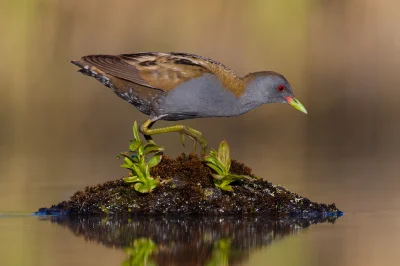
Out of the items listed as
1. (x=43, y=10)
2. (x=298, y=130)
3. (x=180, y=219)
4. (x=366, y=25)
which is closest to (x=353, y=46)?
(x=366, y=25)

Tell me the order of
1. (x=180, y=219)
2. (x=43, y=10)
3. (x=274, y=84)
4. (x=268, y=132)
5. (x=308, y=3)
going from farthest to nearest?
(x=308, y=3) < (x=43, y=10) < (x=268, y=132) < (x=274, y=84) < (x=180, y=219)

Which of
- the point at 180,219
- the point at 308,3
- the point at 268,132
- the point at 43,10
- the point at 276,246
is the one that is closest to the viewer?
the point at 276,246

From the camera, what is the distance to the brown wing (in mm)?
13031

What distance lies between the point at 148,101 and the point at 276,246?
11.8ft

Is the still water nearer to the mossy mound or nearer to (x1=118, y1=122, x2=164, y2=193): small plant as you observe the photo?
the mossy mound

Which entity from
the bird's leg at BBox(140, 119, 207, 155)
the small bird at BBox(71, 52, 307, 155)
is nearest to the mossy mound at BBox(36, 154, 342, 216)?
the bird's leg at BBox(140, 119, 207, 155)

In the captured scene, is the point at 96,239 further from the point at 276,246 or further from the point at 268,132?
the point at 268,132

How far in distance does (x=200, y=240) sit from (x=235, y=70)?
16.9 m

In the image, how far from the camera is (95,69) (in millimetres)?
13523

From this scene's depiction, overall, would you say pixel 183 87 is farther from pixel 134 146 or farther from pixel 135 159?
pixel 135 159

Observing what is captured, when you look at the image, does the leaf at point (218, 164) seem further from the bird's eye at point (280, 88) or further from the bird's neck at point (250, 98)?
the bird's eye at point (280, 88)

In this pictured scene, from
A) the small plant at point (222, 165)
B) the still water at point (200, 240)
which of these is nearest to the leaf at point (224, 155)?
the small plant at point (222, 165)

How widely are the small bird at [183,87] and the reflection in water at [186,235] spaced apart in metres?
1.62

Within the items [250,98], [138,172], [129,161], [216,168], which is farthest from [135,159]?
[250,98]
